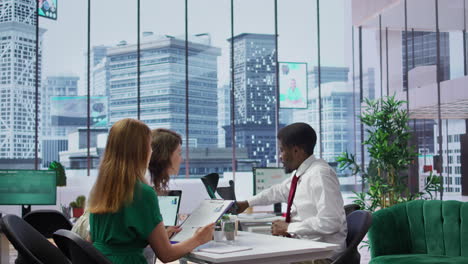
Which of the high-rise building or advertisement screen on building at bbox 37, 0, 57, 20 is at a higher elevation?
advertisement screen on building at bbox 37, 0, 57, 20

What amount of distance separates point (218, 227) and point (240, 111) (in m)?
7.98

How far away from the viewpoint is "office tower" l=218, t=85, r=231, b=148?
34.8 ft

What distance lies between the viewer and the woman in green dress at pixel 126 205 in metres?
2.14

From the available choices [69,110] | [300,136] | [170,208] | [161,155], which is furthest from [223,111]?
[161,155]

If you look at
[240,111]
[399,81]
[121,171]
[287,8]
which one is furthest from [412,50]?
Result: [121,171]

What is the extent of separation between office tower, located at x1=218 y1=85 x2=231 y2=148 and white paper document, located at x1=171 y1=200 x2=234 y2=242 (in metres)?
7.90

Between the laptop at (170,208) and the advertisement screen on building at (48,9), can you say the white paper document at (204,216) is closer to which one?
the laptop at (170,208)

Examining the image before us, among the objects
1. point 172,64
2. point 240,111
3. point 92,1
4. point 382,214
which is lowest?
point 382,214

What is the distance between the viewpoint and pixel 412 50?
9.34m

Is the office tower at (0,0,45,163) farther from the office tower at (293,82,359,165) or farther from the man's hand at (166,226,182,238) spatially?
the man's hand at (166,226,182,238)

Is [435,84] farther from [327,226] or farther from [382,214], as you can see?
[327,226]

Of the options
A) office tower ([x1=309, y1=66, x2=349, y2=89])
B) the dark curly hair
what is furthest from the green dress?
office tower ([x1=309, y1=66, x2=349, y2=89])

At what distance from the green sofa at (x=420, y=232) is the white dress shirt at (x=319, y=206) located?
0.94 meters

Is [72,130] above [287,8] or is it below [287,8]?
below
